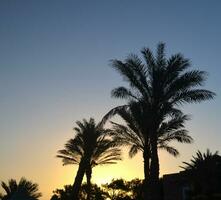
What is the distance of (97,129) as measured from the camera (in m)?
36.8

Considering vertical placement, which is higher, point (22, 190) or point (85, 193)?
point (85, 193)

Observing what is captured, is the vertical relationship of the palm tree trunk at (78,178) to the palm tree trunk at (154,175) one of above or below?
above

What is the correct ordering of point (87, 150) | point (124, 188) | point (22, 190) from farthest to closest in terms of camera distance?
point (124, 188), point (87, 150), point (22, 190)

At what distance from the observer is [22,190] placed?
1884cm

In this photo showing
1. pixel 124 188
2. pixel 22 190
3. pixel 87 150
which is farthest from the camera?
pixel 124 188

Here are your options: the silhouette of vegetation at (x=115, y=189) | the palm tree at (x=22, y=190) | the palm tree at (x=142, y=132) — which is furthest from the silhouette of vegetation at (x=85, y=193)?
the palm tree at (x=142, y=132)

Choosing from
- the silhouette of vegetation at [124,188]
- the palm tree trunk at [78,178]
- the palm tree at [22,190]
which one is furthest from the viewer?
the silhouette of vegetation at [124,188]

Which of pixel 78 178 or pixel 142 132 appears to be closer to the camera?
pixel 142 132

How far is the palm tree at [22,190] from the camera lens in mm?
18359

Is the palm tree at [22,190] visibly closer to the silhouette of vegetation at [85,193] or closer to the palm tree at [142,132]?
the palm tree at [142,132]

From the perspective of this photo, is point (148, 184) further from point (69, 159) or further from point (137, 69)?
point (69, 159)

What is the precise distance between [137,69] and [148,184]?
6645 mm

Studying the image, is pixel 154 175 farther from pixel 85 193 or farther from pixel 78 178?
pixel 85 193

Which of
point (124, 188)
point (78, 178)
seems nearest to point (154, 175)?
point (78, 178)
